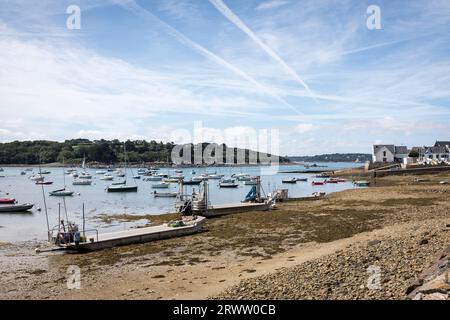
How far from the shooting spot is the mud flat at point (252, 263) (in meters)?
15.3

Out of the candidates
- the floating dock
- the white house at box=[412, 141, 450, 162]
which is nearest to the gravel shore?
the floating dock

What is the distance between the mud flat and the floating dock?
95 centimetres

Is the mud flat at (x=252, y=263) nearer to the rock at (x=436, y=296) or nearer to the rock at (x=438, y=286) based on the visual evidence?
the rock at (x=438, y=286)

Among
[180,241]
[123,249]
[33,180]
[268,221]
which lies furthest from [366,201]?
[33,180]

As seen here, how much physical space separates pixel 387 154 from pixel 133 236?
388ft

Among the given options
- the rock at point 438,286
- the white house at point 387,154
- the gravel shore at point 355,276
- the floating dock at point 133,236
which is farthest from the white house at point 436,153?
the rock at point 438,286

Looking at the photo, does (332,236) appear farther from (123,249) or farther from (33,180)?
(33,180)

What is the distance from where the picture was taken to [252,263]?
72.2 ft

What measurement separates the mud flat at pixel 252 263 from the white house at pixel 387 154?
3963 inches

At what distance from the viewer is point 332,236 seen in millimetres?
28812

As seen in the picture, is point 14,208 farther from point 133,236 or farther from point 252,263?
point 252,263

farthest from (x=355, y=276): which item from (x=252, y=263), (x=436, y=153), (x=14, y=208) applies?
(x=436, y=153)
